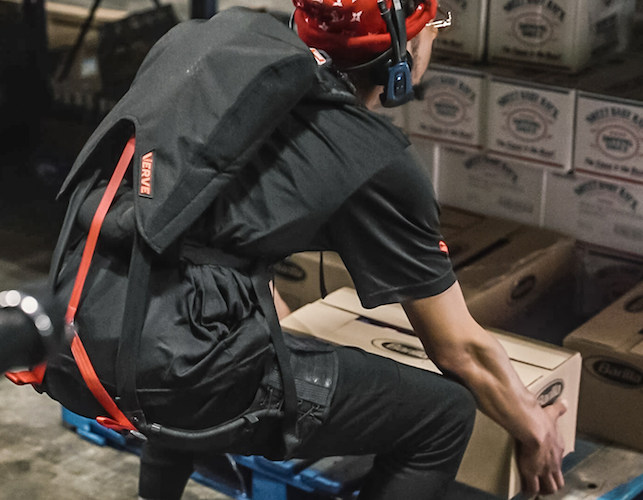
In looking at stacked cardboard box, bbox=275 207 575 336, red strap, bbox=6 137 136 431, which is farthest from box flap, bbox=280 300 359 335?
red strap, bbox=6 137 136 431

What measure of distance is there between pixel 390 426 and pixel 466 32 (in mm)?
1592

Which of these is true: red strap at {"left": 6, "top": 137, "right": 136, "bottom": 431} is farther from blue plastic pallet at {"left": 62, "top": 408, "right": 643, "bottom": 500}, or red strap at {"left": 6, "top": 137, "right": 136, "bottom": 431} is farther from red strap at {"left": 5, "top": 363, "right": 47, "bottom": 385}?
blue plastic pallet at {"left": 62, "top": 408, "right": 643, "bottom": 500}

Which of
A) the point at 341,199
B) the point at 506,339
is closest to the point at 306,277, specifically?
the point at 506,339

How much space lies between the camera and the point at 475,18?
3.23 meters

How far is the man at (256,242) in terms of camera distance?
1805 mm

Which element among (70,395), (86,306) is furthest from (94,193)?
(70,395)

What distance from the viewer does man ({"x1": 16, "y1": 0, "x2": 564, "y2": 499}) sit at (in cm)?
180

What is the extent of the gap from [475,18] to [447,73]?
0.18 meters

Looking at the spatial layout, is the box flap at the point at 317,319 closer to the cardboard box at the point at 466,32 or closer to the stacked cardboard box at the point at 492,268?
the stacked cardboard box at the point at 492,268

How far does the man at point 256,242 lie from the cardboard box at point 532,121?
1105 millimetres

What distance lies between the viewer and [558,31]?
10.1ft

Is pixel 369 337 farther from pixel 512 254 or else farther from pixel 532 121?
pixel 532 121

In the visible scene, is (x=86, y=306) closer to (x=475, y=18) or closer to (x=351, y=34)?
(x=351, y=34)

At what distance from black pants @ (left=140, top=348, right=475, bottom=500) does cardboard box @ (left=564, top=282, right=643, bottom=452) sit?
0.75m
